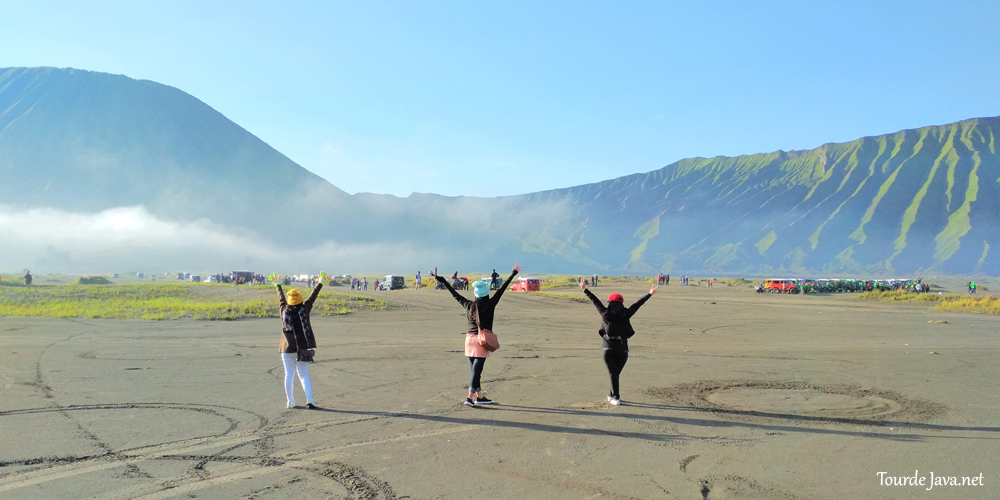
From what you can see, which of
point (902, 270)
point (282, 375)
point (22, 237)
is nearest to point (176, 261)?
point (22, 237)

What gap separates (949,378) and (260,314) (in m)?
23.7

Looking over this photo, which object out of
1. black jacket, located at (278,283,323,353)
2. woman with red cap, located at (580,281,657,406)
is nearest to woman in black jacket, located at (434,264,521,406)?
woman with red cap, located at (580,281,657,406)

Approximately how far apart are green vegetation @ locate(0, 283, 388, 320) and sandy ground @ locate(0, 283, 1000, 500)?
10.1 m

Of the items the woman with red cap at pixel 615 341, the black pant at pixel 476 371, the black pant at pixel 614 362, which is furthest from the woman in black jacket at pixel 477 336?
the black pant at pixel 614 362

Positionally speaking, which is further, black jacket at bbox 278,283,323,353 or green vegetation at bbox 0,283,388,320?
green vegetation at bbox 0,283,388,320

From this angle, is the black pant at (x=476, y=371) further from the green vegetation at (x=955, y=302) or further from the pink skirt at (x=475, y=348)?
the green vegetation at (x=955, y=302)

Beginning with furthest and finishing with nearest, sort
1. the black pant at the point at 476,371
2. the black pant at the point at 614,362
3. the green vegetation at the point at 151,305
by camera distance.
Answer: the green vegetation at the point at 151,305
the black pant at the point at 614,362
the black pant at the point at 476,371

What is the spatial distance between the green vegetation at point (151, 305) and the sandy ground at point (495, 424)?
10096 millimetres

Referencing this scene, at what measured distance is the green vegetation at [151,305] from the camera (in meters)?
25.2

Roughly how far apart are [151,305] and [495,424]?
1086 inches

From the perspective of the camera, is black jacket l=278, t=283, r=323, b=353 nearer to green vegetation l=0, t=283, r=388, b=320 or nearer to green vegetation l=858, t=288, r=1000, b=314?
green vegetation l=0, t=283, r=388, b=320

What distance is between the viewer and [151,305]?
97.0 feet

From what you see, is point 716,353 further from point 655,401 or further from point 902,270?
point 902,270

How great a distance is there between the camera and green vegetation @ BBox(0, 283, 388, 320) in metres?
25.2
